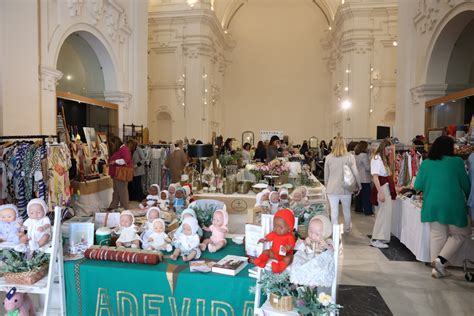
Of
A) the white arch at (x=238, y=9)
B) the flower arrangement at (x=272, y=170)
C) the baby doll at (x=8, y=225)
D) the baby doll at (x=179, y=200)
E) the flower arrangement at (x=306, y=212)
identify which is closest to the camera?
the baby doll at (x=8, y=225)

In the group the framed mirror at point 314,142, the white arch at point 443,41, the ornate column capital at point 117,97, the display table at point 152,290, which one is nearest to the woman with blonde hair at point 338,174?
the display table at point 152,290

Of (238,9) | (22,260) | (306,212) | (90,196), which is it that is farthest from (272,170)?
(238,9)

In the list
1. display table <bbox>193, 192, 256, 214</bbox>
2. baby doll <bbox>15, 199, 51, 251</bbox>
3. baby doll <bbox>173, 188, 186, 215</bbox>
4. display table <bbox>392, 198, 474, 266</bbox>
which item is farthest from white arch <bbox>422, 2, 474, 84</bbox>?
baby doll <bbox>15, 199, 51, 251</bbox>

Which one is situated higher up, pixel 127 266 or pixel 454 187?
pixel 454 187

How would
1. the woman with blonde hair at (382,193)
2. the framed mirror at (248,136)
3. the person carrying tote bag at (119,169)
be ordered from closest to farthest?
the woman with blonde hair at (382,193) < the person carrying tote bag at (119,169) < the framed mirror at (248,136)

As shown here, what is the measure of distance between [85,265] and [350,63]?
13590 mm

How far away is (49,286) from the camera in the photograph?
7.20 feet

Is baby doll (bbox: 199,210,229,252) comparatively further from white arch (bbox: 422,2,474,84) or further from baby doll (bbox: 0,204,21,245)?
white arch (bbox: 422,2,474,84)

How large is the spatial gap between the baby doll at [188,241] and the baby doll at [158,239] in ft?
0.29

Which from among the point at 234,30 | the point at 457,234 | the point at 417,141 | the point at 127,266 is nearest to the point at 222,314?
the point at 127,266

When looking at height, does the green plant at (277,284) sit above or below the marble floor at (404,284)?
above

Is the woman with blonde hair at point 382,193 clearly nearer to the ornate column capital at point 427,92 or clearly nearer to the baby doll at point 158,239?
A: the baby doll at point 158,239

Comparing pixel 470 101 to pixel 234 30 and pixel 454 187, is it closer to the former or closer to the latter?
pixel 454 187

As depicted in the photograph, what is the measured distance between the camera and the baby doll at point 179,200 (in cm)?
362
